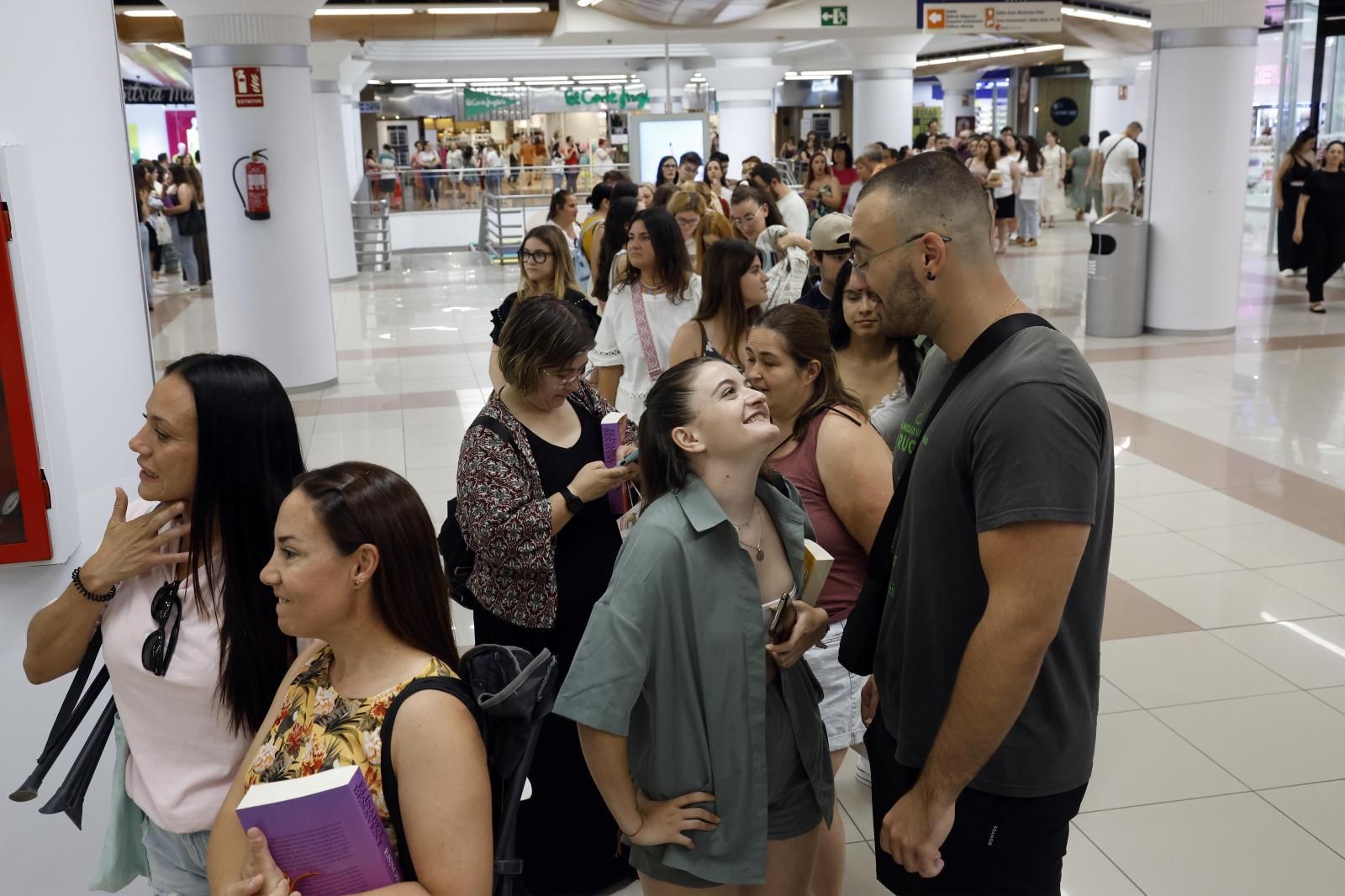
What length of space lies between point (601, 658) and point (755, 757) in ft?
1.13

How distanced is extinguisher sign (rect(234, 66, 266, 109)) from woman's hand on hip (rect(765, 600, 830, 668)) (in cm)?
839

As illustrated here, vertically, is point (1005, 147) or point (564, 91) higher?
point (564, 91)

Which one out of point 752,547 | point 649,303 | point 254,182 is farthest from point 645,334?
point 254,182

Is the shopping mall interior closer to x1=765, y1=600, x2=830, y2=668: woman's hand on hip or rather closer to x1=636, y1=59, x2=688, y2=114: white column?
x1=636, y1=59, x2=688, y2=114: white column

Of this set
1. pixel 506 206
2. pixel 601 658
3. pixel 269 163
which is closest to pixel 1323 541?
pixel 601 658

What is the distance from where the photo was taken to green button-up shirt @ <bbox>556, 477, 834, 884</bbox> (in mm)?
1995

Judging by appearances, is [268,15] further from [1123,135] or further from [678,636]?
[1123,135]

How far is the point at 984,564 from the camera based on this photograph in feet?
5.82

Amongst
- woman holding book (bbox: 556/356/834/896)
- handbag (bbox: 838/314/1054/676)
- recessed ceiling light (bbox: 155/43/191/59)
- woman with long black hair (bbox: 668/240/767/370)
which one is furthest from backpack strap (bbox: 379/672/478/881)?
recessed ceiling light (bbox: 155/43/191/59)

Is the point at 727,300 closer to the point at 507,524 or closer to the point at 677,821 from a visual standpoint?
the point at 507,524

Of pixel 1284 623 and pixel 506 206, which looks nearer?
pixel 1284 623

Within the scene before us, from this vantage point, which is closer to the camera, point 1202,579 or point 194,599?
point 194,599

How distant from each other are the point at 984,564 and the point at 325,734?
40.0 inches

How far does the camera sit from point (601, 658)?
1.95 metres
